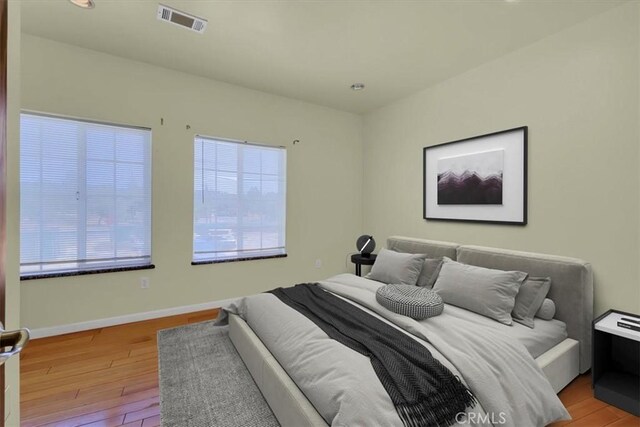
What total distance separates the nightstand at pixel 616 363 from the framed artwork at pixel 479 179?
3.18 ft

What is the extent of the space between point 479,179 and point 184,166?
321 cm

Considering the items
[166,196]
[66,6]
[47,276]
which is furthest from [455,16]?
[47,276]

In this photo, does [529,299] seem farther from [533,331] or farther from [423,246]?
[423,246]

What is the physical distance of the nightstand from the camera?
1831 millimetres

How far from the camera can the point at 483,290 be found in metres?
2.22

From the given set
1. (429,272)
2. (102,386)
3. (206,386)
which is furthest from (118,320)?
(429,272)

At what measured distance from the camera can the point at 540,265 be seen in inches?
92.2

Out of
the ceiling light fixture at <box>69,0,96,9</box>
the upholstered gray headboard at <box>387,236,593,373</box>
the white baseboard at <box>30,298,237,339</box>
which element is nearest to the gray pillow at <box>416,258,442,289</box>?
the upholstered gray headboard at <box>387,236,593,373</box>

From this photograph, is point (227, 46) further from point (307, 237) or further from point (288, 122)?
point (307, 237)

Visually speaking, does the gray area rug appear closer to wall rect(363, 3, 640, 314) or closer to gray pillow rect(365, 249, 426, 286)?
gray pillow rect(365, 249, 426, 286)

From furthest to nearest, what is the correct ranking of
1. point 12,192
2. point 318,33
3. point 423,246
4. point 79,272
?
point 423,246 → point 79,272 → point 318,33 → point 12,192

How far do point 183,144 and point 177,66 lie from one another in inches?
32.2

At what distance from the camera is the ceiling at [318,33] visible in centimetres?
215

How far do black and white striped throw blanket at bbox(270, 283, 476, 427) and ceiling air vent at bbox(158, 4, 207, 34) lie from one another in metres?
2.46
